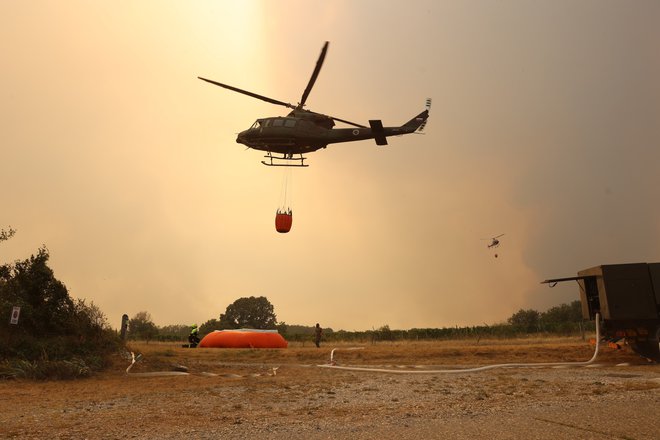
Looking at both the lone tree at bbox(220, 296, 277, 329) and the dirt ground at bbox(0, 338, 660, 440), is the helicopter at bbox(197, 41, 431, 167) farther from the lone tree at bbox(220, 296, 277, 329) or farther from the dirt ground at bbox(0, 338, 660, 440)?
the lone tree at bbox(220, 296, 277, 329)

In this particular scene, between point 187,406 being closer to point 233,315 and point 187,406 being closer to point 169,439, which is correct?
point 169,439

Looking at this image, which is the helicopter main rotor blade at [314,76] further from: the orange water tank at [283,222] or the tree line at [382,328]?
the tree line at [382,328]

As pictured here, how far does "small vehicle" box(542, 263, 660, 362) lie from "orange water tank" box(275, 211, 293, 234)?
13.4 m

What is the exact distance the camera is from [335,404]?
9086 millimetres

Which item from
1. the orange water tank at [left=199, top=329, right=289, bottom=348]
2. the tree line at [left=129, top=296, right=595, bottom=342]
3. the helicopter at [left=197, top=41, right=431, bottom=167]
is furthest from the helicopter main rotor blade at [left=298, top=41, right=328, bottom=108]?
the tree line at [left=129, top=296, right=595, bottom=342]

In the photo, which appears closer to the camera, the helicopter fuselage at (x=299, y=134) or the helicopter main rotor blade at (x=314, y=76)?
the helicopter main rotor blade at (x=314, y=76)

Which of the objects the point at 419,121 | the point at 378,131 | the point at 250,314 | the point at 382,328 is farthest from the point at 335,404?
the point at 250,314

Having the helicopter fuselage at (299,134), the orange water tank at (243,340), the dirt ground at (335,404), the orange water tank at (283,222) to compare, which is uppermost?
the helicopter fuselage at (299,134)

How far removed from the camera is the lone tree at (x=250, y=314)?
333 ft

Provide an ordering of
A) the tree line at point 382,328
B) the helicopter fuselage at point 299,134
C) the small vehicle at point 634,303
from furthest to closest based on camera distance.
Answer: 1. the tree line at point 382,328
2. the helicopter fuselage at point 299,134
3. the small vehicle at point 634,303

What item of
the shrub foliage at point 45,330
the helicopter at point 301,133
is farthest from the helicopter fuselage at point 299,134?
the shrub foliage at point 45,330

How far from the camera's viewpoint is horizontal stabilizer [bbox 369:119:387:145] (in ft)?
71.8

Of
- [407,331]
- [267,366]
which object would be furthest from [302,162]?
[407,331]

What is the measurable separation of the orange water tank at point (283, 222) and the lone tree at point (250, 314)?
8448 centimetres
